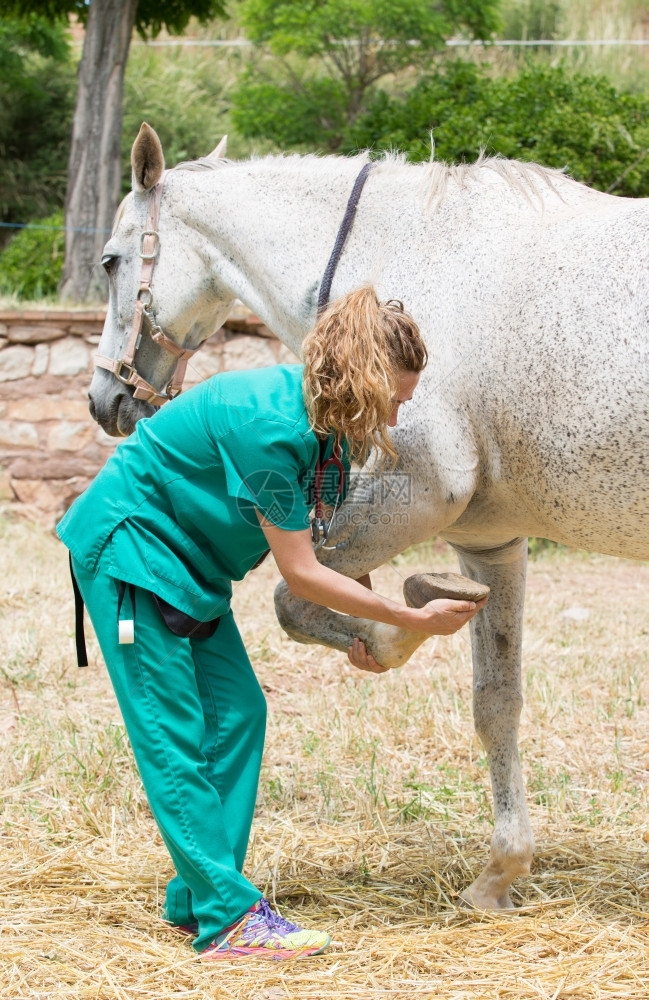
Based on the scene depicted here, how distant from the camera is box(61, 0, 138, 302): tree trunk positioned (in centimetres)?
826

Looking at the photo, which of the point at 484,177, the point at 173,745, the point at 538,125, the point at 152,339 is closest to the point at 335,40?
the point at 538,125

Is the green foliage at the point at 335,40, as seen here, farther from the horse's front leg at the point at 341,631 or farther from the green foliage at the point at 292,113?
the horse's front leg at the point at 341,631

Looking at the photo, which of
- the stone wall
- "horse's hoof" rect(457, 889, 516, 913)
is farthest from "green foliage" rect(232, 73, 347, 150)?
"horse's hoof" rect(457, 889, 516, 913)

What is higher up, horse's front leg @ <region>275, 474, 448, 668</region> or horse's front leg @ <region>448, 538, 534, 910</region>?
horse's front leg @ <region>275, 474, 448, 668</region>

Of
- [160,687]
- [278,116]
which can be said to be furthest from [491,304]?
[278,116]

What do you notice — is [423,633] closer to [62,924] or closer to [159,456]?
[159,456]

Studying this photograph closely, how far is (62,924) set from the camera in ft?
8.77

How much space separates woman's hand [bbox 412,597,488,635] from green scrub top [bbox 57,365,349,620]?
0.35 metres

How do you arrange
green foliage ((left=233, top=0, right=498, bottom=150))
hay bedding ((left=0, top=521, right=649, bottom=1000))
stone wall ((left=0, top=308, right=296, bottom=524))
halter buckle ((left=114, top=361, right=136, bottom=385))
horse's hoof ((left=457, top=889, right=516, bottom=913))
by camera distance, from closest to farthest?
hay bedding ((left=0, top=521, right=649, bottom=1000)), horse's hoof ((left=457, top=889, right=516, bottom=913)), halter buckle ((left=114, top=361, right=136, bottom=385)), stone wall ((left=0, top=308, right=296, bottom=524)), green foliage ((left=233, top=0, right=498, bottom=150))

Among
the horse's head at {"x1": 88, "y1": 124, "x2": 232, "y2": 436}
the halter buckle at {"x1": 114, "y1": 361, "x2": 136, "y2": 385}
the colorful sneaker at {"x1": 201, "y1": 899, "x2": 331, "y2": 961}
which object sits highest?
the horse's head at {"x1": 88, "y1": 124, "x2": 232, "y2": 436}

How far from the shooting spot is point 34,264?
952cm

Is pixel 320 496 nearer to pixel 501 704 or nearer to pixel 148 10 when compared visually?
pixel 501 704

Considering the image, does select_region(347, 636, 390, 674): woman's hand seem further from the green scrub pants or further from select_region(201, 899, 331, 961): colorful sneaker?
select_region(201, 899, 331, 961): colorful sneaker

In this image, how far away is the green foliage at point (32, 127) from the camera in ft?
41.8
